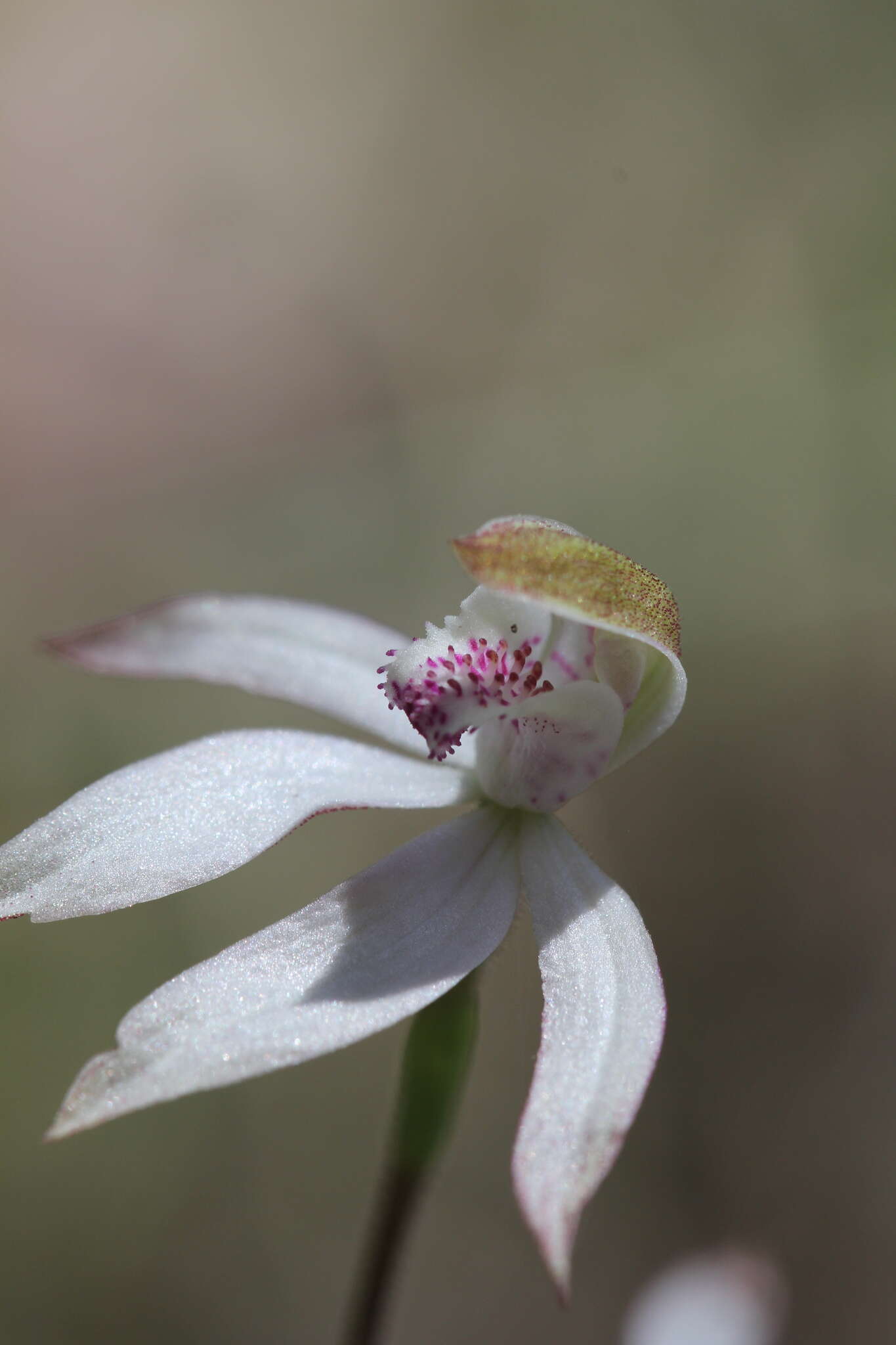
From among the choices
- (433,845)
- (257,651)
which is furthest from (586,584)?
(257,651)

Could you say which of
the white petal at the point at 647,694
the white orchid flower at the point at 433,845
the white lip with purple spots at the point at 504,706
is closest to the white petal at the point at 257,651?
the white orchid flower at the point at 433,845

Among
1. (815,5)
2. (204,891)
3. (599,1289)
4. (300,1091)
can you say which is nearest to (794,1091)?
(599,1289)

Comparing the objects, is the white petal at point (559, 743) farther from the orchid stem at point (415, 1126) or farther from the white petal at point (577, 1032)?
the orchid stem at point (415, 1126)

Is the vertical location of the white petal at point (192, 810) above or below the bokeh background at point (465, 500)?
below

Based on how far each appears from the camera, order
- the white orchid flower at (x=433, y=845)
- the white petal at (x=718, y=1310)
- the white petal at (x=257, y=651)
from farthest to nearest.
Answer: the white petal at (x=718, y=1310)
the white petal at (x=257, y=651)
the white orchid flower at (x=433, y=845)

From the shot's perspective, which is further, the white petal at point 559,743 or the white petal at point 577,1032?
the white petal at point 559,743

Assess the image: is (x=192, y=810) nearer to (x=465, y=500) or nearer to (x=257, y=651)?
(x=257, y=651)

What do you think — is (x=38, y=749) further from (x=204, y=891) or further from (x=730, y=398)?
(x=730, y=398)
